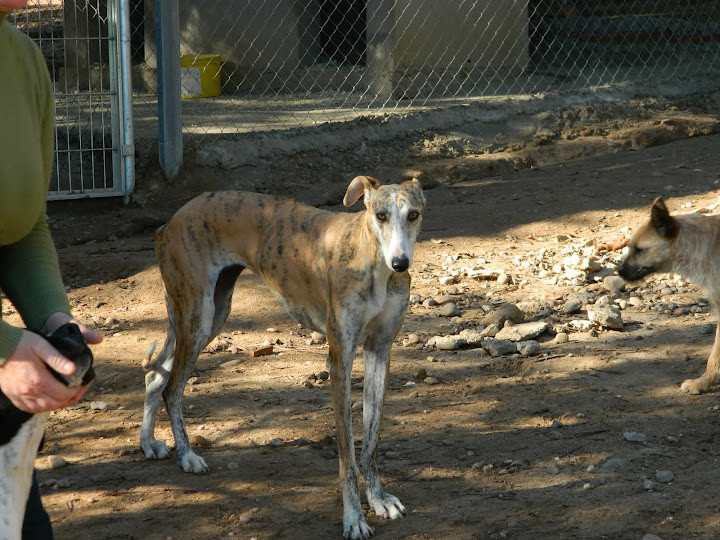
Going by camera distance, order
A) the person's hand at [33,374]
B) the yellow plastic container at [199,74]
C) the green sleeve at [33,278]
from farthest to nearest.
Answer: the yellow plastic container at [199,74] < the green sleeve at [33,278] < the person's hand at [33,374]

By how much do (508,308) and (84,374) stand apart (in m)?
4.24

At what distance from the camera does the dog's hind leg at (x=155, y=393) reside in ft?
15.3

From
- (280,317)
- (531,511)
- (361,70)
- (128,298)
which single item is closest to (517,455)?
(531,511)

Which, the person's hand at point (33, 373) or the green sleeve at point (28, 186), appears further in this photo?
the green sleeve at point (28, 186)

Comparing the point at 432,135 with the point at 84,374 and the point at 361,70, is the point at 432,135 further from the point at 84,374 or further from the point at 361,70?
the point at 84,374

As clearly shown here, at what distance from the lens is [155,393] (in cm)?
471

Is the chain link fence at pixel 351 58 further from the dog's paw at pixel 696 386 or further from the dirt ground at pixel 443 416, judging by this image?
the dog's paw at pixel 696 386

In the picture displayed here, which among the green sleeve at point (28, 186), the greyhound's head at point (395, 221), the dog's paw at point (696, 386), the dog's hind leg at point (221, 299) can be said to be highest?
the green sleeve at point (28, 186)

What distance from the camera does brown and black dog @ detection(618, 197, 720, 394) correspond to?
5.27 metres

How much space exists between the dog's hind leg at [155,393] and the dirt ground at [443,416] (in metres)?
0.10

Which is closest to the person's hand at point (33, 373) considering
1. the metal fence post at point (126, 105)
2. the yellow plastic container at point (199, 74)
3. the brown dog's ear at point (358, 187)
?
the brown dog's ear at point (358, 187)

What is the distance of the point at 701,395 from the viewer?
500 centimetres

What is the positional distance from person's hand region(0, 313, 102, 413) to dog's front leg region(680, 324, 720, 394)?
3.90 m

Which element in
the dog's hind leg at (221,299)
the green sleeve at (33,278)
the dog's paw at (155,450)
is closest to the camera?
the green sleeve at (33,278)
